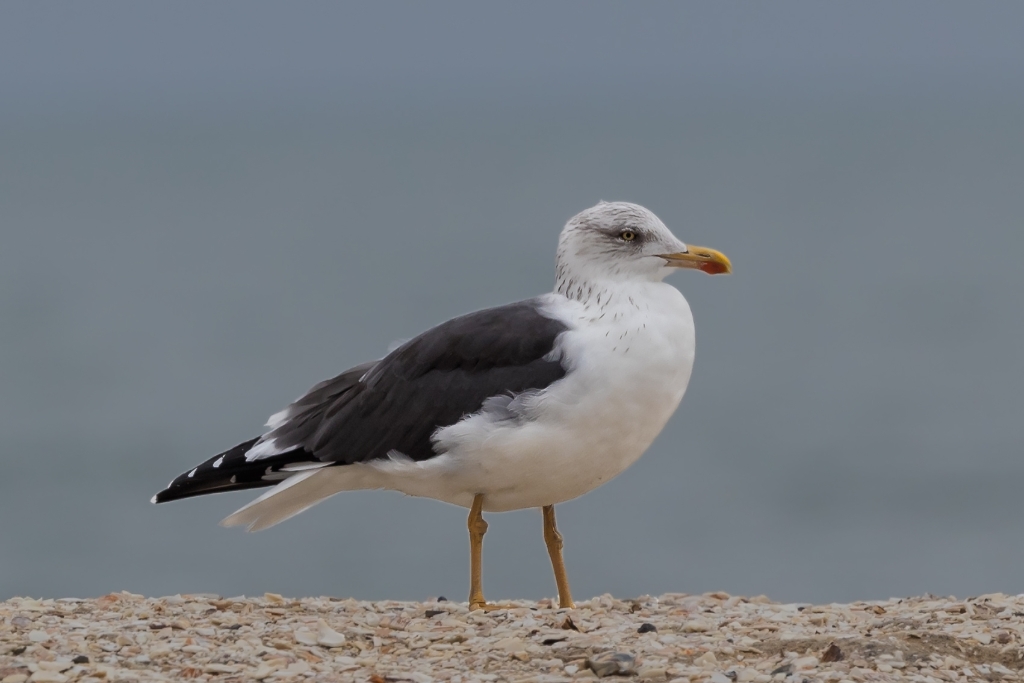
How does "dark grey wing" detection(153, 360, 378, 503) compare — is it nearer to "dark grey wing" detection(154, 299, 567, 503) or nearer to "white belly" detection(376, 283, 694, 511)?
"dark grey wing" detection(154, 299, 567, 503)

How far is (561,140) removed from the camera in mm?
120562

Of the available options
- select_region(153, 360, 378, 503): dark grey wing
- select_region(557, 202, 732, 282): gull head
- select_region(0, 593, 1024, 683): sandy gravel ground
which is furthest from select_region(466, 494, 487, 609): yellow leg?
select_region(557, 202, 732, 282): gull head

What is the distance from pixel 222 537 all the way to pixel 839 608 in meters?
21.6

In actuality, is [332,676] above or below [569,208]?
below

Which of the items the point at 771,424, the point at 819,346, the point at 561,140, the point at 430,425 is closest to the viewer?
the point at 430,425

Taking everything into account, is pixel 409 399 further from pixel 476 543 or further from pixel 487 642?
pixel 487 642

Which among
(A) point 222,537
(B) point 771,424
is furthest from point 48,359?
(B) point 771,424

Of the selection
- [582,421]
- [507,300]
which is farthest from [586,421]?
[507,300]

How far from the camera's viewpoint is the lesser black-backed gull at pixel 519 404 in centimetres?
823

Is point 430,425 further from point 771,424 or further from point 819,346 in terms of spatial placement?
point 819,346

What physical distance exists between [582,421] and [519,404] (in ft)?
1.16

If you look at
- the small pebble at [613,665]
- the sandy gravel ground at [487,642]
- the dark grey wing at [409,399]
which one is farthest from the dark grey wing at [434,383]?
the small pebble at [613,665]

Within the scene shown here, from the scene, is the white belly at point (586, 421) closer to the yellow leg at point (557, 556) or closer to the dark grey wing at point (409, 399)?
the dark grey wing at point (409, 399)

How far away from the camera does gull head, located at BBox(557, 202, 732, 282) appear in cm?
878
